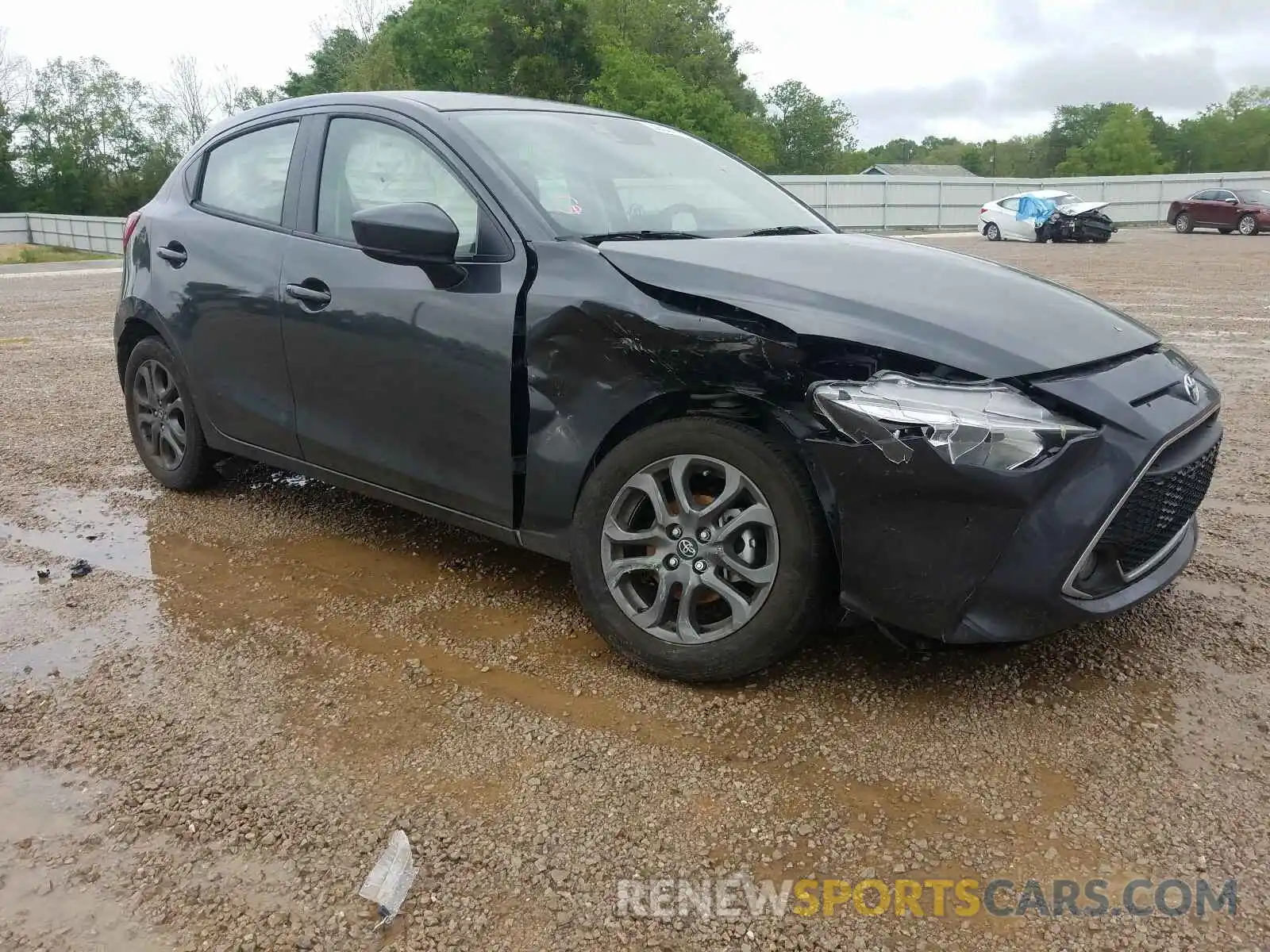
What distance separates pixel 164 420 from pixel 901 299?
11.2ft

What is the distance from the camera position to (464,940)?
1.92m

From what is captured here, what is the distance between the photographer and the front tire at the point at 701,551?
8.57 ft

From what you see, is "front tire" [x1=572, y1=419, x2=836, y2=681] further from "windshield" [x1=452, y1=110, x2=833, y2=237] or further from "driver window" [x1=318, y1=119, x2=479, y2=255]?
"driver window" [x1=318, y1=119, x2=479, y2=255]

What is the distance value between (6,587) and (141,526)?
2.25ft

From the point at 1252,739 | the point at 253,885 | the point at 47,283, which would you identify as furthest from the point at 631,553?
the point at 47,283

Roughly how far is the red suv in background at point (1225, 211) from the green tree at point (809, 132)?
2080 inches

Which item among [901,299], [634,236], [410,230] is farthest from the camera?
[634,236]

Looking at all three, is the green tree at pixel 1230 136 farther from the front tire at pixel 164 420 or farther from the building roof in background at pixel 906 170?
the front tire at pixel 164 420

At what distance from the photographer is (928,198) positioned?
3466cm

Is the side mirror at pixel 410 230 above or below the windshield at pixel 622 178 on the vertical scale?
below

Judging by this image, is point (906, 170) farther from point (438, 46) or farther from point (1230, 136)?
point (438, 46)

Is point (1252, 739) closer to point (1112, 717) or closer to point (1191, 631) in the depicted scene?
point (1112, 717)

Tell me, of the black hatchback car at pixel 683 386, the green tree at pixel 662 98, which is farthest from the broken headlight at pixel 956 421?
the green tree at pixel 662 98

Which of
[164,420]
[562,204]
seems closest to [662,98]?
[164,420]
